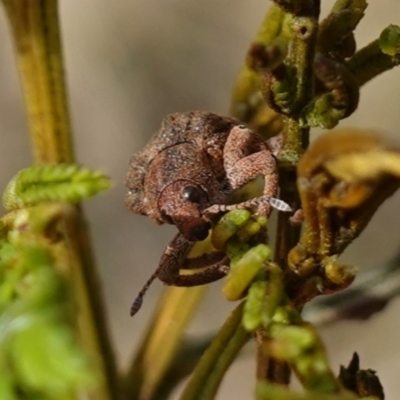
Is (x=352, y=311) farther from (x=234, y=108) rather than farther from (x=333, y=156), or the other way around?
(x=333, y=156)

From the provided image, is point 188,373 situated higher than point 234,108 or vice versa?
point 234,108

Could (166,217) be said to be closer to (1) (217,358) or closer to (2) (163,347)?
(1) (217,358)

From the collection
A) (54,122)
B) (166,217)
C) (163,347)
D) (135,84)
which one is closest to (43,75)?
(54,122)

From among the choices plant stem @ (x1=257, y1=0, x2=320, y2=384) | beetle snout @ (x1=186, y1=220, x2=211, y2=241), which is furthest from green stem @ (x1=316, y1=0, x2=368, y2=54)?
beetle snout @ (x1=186, y1=220, x2=211, y2=241)

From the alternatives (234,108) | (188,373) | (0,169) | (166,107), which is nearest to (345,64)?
(234,108)

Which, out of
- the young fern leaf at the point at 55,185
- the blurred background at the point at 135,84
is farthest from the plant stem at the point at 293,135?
the blurred background at the point at 135,84
